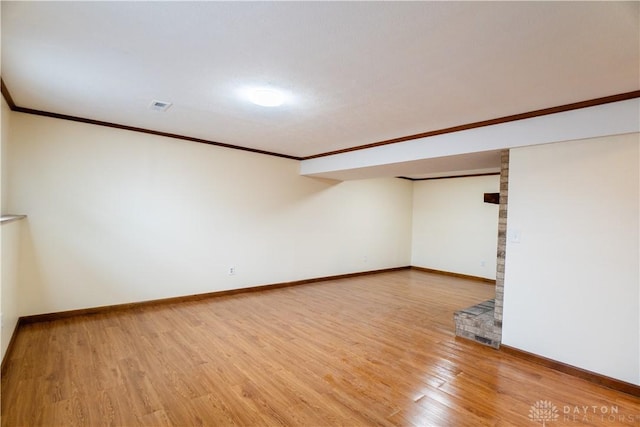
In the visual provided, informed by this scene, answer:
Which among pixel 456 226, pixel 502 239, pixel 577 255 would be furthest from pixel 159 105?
pixel 456 226

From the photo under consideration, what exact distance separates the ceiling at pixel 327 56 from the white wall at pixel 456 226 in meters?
4.09

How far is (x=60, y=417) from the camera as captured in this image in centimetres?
198

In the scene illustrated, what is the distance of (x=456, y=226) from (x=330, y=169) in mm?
3693

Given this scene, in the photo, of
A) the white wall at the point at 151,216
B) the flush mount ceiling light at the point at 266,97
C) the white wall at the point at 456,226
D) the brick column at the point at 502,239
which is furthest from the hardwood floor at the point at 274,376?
the white wall at the point at 456,226

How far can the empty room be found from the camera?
1.88 meters

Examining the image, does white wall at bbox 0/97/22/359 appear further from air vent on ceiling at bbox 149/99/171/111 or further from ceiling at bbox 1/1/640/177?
air vent on ceiling at bbox 149/99/171/111

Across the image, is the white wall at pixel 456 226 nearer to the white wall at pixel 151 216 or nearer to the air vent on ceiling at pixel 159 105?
the white wall at pixel 151 216

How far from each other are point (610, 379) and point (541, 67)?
2.53 m

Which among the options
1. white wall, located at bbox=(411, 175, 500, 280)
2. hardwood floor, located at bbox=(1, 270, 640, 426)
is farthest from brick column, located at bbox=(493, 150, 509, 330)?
white wall, located at bbox=(411, 175, 500, 280)

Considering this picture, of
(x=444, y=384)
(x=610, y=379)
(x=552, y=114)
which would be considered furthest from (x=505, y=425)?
(x=552, y=114)

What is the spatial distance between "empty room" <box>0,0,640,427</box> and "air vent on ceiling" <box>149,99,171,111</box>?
13 centimetres

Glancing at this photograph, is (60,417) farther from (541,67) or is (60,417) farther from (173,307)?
(541,67)

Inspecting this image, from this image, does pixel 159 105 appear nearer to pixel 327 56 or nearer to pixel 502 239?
pixel 327 56

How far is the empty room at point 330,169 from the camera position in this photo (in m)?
1.88
